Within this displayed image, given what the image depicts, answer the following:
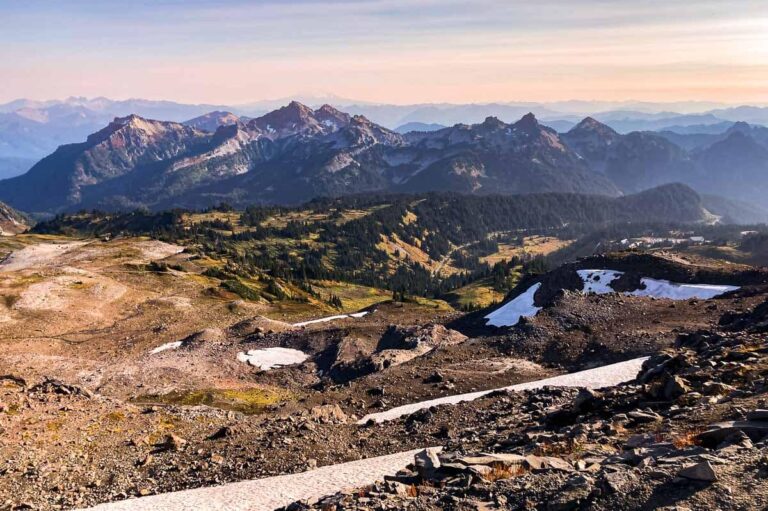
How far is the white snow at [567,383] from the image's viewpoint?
37.1 meters

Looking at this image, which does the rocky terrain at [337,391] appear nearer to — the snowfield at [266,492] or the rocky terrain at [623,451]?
the rocky terrain at [623,451]

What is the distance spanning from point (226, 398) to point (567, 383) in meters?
29.6

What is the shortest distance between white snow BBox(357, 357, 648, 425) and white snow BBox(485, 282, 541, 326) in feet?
78.0

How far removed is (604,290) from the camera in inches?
2876

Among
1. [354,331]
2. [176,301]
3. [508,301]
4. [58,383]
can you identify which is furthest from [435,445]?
[176,301]

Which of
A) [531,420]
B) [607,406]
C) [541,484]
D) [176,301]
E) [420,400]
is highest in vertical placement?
[541,484]

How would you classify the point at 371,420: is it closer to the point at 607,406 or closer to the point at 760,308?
the point at 607,406

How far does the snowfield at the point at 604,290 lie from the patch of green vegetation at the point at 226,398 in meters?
27.9

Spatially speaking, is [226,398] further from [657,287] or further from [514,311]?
[657,287]

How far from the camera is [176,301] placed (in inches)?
3553

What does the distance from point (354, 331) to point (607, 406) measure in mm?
40106

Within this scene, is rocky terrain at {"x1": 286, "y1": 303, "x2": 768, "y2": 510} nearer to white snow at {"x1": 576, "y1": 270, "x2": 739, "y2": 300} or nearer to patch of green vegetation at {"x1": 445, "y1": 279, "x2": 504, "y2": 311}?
white snow at {"x1": 576, "y1": 270, "x2": 739, "y2": 300}

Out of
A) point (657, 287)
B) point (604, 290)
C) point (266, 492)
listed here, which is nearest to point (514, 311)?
point (604, 290)

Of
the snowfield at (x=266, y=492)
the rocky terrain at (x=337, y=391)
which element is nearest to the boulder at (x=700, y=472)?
the rocky terrain at (x=337, y=391)
